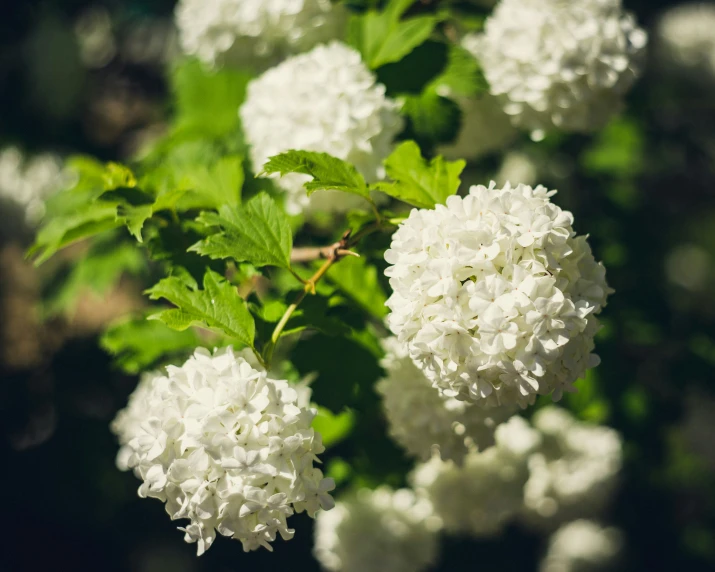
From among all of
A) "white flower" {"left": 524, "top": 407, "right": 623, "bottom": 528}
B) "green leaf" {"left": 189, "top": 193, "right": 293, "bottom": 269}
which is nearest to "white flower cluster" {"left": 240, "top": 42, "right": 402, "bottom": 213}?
"green leaf" {"left": 189, "top": 193, "right": 293, "bottom": 269}

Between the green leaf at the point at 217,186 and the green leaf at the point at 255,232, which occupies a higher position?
the green leaf at the point at 255,232

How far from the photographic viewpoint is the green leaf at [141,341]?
5.66ft

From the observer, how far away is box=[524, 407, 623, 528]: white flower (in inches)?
107

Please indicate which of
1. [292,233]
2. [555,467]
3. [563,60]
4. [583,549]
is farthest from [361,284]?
[583,549]

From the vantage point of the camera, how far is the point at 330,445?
6.88 feet

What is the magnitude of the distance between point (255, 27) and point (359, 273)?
0.86 meters

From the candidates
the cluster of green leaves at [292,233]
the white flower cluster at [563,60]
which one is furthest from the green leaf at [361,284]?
the white flower cluster at [563,60]

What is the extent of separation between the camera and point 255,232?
4.76ft

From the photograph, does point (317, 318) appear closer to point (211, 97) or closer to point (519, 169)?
point (211, 97)

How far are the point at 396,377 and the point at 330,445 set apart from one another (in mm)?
523

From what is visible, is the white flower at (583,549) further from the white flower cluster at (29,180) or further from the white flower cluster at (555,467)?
the white flower cluster at (29,180)

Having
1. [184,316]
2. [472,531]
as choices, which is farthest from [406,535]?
[184,316]

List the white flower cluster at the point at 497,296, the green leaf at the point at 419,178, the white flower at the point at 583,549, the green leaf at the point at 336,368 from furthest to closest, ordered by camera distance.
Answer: the white flower at the point at 583,549 → the green leaf at the point at 336,368 → the green leaf at the point at 419,178 → the white flower cluster at the point at 497,296

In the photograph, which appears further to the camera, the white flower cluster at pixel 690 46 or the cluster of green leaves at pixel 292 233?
the white flower cluster at pixel 690 46
